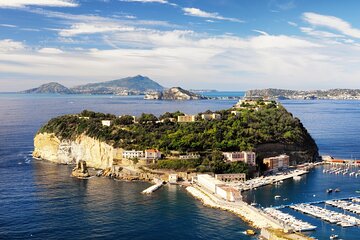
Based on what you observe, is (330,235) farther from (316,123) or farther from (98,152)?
(316,123)

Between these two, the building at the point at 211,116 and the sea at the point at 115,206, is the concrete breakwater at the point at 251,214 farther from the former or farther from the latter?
the building at the point at 211,116

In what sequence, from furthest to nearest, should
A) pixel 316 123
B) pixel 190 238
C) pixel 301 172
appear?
1. pixel 316 123
2. pixel 301 172
3. pixel 190 238

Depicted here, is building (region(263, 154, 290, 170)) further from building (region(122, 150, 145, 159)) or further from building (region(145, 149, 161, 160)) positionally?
building (region(122, 150, 145, 159))

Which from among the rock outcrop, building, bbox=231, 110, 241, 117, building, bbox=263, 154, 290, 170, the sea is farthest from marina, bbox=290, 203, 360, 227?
building, bbox=231, 110, 241, 117

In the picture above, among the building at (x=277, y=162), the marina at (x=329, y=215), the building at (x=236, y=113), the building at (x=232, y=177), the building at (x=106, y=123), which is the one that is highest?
the building at (x=236, y=113)

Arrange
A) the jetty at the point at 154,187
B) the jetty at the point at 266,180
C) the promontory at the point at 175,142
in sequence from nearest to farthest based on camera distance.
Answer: the jetty at the point at 154,187 → the jetty at the point at 266,180 → the promontory at the point at 175,142

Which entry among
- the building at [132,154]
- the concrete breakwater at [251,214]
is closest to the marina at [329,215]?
the concrete breakwater at [251,214]

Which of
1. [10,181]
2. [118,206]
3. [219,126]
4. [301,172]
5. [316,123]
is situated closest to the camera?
[118,206]

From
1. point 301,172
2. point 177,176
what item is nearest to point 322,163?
point 301,172
